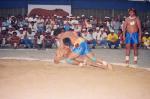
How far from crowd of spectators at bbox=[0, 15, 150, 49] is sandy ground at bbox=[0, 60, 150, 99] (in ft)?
18.1

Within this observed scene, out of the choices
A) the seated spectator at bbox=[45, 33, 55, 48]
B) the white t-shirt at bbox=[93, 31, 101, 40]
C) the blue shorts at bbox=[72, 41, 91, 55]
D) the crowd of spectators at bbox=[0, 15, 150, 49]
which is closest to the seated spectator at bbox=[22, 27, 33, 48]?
the crowd of spectators at bbox=[0, 15, 150, 49]

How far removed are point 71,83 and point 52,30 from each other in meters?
8.25

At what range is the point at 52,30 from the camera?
13.5 meters

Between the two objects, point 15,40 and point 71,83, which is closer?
point 71,83

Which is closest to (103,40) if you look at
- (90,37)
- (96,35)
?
(96,35)

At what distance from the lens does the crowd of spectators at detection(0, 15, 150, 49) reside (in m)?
12.7

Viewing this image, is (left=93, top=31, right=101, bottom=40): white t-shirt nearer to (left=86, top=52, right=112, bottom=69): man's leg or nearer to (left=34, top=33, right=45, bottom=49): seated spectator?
(left=34, top=33, right=45, bottom=49): seated spectator

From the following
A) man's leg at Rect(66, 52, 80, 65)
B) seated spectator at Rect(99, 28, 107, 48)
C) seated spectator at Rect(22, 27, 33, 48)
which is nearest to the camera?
man's leg at Rect(66, 52, 80, 65)

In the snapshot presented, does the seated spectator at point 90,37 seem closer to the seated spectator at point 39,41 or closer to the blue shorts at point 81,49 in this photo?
the seated spectator at point 39,41

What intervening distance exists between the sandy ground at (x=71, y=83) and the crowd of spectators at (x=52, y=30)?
5521 mm

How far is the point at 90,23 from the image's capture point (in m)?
14.2

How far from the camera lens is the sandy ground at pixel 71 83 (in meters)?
4.62

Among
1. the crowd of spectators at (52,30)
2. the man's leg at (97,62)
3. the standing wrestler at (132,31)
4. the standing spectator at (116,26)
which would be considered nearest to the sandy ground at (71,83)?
the man's leg at (97,62)

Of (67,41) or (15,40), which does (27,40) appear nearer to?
(15,40)
